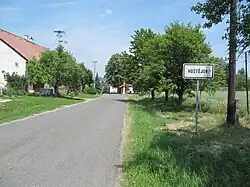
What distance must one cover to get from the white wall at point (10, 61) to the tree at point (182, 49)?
3404 cm

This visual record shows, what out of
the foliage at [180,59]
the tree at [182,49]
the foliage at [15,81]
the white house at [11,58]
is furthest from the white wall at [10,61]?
the tree at [182,49]

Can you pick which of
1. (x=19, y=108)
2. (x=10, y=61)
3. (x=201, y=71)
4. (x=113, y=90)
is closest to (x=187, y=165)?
(x=201, y=71)

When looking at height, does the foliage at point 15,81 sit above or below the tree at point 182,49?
below

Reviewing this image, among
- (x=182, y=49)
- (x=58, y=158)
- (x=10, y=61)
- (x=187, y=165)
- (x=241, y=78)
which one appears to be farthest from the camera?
(x=10, y=61)

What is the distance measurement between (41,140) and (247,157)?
6.81 meters

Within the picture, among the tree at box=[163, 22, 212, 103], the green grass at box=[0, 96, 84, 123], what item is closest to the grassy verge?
the green grass at box=[0, 96, 84, 123]

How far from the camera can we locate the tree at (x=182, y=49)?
2908 centimetres

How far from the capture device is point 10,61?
6009cm

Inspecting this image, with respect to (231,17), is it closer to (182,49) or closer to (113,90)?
(182,49)

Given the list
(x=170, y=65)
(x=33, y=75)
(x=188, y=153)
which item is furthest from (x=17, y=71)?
(x=188, y=153)

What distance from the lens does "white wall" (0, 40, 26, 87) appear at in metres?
59.4

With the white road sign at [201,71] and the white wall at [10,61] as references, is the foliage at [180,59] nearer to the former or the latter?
the white road sign at [201,71]

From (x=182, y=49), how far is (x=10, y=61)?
38.0 m

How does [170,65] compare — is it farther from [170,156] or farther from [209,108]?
[170,156]
